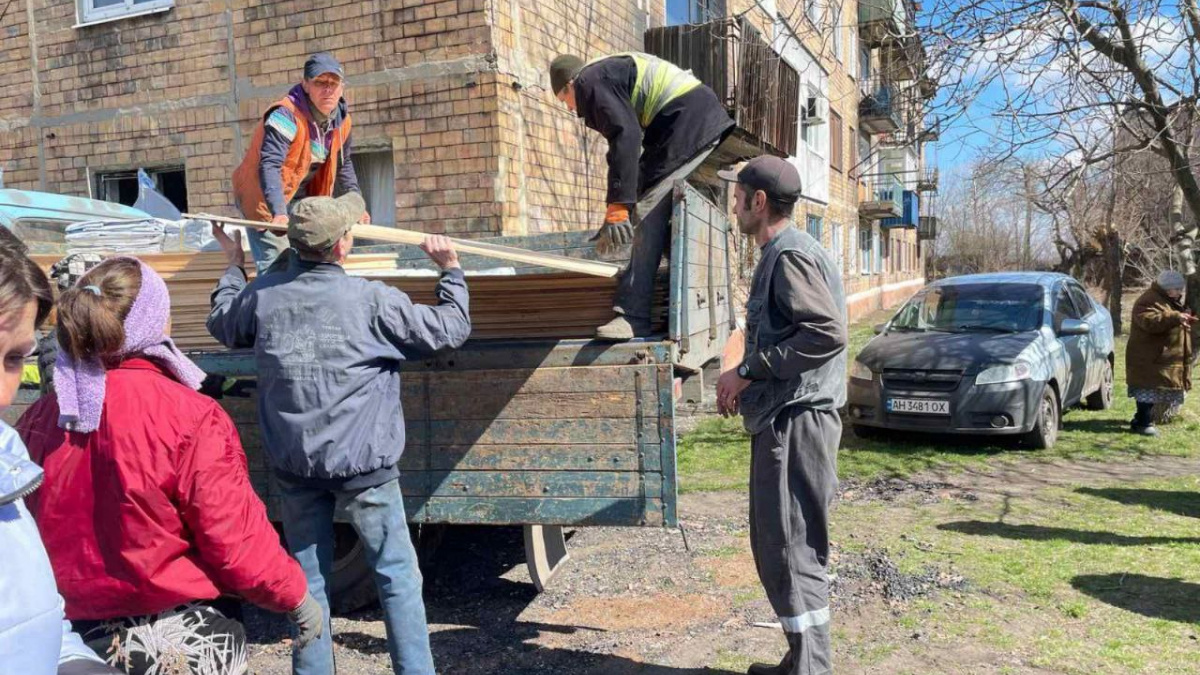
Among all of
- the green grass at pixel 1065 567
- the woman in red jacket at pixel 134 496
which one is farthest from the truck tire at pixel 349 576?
the green grass at pixel 1065 567

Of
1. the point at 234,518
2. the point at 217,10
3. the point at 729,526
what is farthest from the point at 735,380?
the point at 217,10

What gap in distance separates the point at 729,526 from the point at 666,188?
2.63 meters

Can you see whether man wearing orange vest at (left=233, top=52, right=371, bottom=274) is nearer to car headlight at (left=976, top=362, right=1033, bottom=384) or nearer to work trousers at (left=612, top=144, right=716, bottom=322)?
work trousers at (left=612, top=144, right=716, bottom=322)

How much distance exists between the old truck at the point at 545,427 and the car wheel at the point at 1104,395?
7.74 m

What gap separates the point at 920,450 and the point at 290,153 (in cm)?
609

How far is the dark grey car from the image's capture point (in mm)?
7145

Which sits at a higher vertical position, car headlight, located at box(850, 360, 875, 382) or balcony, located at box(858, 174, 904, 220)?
balcony, located at box(858, 174, 904, 220)

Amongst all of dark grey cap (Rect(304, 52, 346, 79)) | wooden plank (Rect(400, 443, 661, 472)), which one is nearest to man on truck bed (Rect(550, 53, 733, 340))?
wooden plank (Rect(400, 443, 661, 472))

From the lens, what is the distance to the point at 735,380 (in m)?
3.05

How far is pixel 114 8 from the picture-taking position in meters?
8.44

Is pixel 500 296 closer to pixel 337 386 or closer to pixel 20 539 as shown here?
pixel 337 386

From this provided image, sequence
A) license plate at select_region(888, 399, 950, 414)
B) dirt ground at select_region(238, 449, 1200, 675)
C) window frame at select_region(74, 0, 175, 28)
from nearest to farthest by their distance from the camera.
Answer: dirt ground at select_region(238, 449, 1200, 675)
license plate at select_region(888, 399, 950, 414)
window frame at select_region(74, 0, 175, 28)

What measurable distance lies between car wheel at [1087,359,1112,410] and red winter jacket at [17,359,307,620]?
9.67m

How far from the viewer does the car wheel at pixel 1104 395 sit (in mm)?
9182
